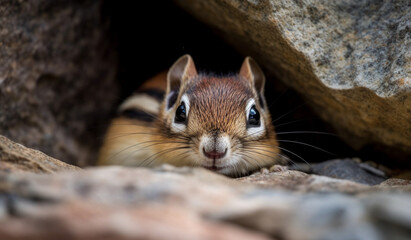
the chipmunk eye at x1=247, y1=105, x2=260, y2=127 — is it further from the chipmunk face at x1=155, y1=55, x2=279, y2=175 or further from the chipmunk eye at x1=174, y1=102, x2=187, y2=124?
the chipmunk eye at x1=174, y1=102, x2=187, y2=124

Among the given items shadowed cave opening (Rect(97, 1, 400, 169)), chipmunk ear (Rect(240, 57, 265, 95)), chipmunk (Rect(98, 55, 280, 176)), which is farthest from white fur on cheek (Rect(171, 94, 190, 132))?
shadowed cave opening (Rect(97, 1, 400, 169))

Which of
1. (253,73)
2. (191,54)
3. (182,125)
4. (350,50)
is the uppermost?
(191,54)

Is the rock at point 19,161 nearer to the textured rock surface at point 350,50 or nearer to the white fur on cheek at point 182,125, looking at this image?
the white fur on cheek at point 182,125

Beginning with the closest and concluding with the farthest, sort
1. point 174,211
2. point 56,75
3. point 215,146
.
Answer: point 174,211 → point 215,146 → point 56,75

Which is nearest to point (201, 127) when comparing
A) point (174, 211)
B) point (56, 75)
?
point (174, 211)

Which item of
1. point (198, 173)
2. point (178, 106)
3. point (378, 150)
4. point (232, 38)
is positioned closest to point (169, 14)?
point (232, 38)

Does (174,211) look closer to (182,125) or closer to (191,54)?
(182,125)
